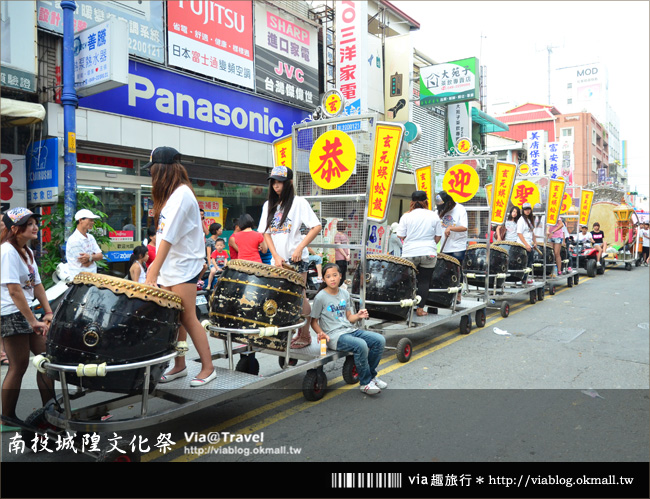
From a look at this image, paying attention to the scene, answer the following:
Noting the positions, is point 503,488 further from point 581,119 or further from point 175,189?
point 581,119

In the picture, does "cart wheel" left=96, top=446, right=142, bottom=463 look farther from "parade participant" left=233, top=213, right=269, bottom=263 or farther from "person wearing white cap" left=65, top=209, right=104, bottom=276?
"person wearing white cap" left=65, top=209, right=104, bottom=276

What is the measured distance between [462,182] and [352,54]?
25.3 ft

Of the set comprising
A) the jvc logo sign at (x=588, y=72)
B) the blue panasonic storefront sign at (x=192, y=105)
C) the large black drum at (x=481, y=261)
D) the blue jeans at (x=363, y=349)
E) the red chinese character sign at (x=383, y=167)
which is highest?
the jvc logo sign at (x=588, y=72)

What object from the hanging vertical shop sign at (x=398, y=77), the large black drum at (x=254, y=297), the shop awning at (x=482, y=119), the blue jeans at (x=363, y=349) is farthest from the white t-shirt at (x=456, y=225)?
the shop awning at (x=482, y=119)

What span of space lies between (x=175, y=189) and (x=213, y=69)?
9.88m

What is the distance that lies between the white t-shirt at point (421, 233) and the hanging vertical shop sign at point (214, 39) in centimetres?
767

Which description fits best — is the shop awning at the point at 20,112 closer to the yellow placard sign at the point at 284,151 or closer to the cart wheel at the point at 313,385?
the yellow placard sign at the point at 284,151

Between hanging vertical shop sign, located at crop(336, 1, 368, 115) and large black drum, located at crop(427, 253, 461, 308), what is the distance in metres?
8.12

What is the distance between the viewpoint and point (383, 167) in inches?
248

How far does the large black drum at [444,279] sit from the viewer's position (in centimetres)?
750

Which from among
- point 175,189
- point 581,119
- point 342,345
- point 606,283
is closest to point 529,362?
point 342,345

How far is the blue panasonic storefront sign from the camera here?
35.4 feet

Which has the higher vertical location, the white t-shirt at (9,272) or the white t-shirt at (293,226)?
the white t-shirt at (293,226)

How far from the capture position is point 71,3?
313 inches
